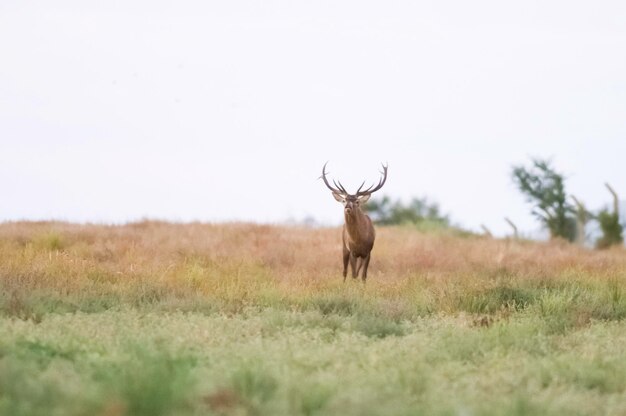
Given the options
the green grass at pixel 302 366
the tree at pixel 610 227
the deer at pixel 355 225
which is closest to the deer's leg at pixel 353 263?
the deer at pixel 355 225

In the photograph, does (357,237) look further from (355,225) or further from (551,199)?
(551,199)

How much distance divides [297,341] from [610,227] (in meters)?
29.7

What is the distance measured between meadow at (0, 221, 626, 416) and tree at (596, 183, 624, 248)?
1997cm

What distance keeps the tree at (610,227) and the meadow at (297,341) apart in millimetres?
19974

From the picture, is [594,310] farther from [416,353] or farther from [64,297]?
[64,297]

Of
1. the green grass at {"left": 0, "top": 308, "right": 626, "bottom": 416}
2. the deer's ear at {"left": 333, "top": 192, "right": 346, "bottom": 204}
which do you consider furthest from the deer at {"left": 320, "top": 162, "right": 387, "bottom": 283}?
the green grass at {"left": 0, "top": 308, "right": 626, "bottom": 416}

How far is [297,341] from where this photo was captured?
770 cm

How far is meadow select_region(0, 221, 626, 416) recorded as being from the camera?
5270 millimetres

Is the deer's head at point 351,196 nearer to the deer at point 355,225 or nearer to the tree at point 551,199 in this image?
the deer at point 355,225

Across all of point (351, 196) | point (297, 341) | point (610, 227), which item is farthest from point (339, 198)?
point (610, 227)

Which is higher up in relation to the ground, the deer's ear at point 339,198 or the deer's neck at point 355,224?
the deer's ear at point 339,198

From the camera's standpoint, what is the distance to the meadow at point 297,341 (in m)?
5.27

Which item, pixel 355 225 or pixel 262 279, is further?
pixel 355 225

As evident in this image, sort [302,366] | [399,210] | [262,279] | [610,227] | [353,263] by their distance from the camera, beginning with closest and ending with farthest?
[302,366] < [262,279] < [353,263] < [610,227] < [399,210]
